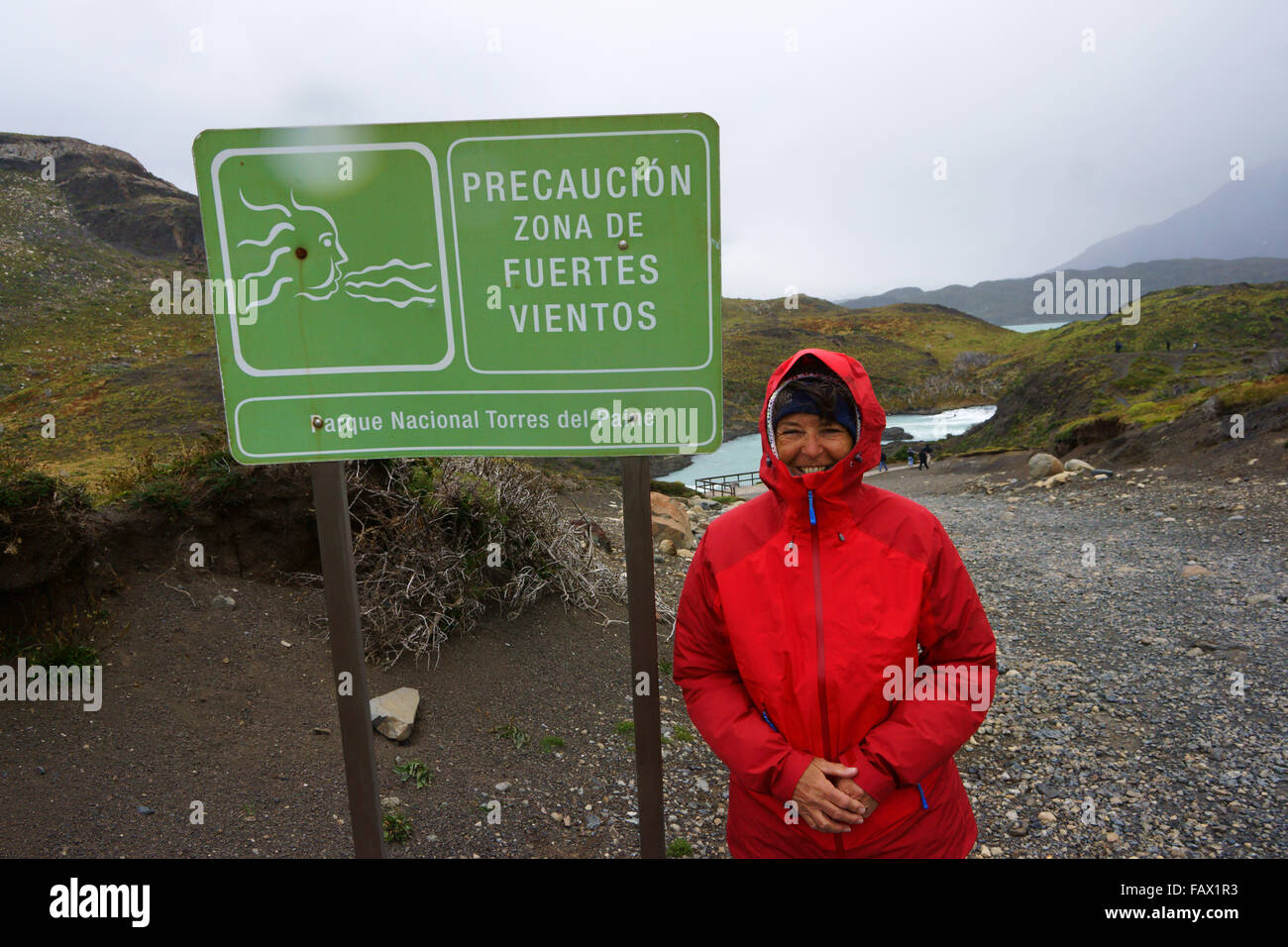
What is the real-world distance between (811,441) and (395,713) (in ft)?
12.1

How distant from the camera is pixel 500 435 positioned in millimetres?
2160

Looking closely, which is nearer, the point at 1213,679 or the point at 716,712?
the point at 716,712

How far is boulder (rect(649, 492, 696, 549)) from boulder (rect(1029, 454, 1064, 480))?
15028mm

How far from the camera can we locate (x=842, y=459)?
1.89 meters

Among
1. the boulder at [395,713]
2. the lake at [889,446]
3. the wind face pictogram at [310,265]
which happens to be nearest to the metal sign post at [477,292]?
the wind face pictogram at [310,265]

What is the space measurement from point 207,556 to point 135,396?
19.6m

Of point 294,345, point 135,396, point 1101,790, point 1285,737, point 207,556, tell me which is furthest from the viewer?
point 135,396

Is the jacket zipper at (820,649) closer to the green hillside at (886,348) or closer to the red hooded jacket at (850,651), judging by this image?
the red hooded jacket at (850,651)

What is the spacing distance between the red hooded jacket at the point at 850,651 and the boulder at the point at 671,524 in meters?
7.12

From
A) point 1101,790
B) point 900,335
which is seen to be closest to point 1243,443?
point 1101,790

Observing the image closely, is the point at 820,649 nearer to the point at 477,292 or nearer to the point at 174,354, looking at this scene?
the point at 477,292

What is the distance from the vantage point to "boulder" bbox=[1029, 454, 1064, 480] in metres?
20.4

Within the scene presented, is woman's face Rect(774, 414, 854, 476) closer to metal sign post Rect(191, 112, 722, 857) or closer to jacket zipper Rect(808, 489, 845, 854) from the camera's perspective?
jacket zipper Rect(808, 489, 845, 854)
